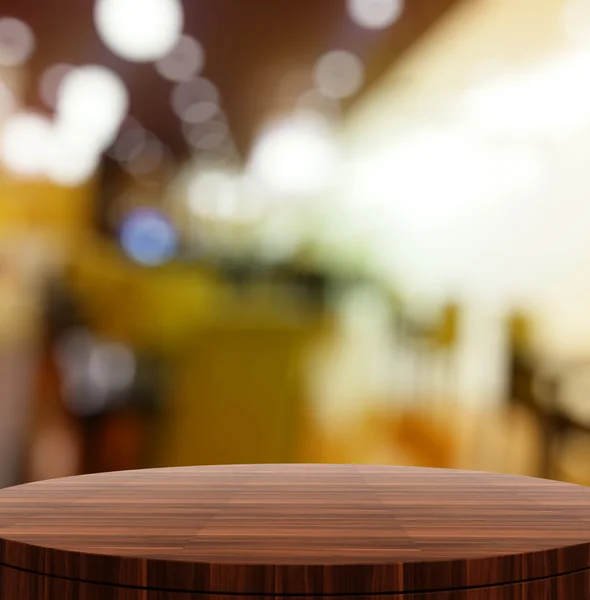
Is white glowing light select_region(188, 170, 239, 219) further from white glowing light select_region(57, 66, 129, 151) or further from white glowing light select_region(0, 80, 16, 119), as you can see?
white glowing light select_region(0, 80, 16, 119)

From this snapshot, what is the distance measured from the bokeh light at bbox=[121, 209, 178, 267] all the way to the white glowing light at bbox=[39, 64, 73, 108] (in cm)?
46

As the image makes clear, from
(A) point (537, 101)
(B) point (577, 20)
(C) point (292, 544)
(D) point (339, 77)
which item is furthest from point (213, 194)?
(C) point (292, 544)

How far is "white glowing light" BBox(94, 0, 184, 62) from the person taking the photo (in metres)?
2.77

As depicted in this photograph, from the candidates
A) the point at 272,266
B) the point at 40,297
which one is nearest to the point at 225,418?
the point at 272,266

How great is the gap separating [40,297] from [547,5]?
6.13 feet

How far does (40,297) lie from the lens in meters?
2.75

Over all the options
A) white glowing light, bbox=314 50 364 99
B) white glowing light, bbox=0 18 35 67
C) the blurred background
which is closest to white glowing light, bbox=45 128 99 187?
the blurred background

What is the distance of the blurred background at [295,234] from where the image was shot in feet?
8.98

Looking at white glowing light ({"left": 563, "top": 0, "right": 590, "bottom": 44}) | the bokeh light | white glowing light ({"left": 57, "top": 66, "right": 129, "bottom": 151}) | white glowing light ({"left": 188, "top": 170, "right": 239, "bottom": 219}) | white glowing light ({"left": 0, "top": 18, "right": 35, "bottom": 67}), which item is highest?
white glowing light ({"left": 563, "top": 0, "right": 590, "bottom": 44})

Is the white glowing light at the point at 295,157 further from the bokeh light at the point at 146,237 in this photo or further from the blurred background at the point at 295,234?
the bokeh light at the point at 146,237

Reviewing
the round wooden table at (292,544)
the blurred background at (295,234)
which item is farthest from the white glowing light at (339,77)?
the round wooden table at (292,544)

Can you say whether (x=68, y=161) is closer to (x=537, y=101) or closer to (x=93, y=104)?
(x=93, y=104)

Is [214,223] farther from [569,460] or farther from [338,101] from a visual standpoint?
[569,460]

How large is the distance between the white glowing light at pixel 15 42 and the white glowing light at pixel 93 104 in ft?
0.53
